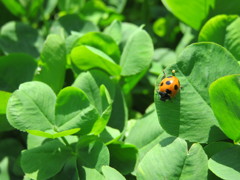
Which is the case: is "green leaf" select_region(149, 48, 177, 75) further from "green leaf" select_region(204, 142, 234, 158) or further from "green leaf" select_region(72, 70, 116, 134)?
"green leaf" select_region(204, 142, 234, 158)

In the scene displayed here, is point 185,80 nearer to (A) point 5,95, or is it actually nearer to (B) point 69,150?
→ (B) point 69,150

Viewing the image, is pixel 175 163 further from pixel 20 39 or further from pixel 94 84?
pixel 20 39

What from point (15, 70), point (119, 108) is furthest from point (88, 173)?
point (15, 70)

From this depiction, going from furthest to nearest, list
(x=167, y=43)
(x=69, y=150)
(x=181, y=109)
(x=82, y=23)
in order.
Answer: (x=167, y=43), (x=82, y=23), (x=69, y=150), (x=181, y=109)

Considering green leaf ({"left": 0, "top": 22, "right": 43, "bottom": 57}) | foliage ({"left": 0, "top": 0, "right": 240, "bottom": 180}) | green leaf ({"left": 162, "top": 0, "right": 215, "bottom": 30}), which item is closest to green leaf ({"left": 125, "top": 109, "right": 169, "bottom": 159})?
foliage ({"left": 0, "top": 0, "right": 240, "bottom": 180})

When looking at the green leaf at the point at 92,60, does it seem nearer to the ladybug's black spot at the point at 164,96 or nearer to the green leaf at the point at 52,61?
the green leaf at the point at 52,61

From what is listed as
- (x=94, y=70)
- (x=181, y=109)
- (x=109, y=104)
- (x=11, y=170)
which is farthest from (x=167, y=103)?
(x=11, y=170)
